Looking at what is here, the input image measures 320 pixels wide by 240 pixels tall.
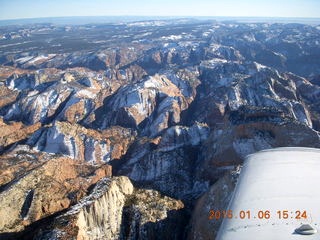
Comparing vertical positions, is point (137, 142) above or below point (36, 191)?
below

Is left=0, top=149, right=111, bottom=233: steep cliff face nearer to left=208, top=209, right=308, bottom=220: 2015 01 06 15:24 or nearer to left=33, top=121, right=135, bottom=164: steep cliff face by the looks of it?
left=33, top=121, right=135, bottom=164: steep cliff face

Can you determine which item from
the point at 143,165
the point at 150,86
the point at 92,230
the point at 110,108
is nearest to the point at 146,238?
the point at 92,230

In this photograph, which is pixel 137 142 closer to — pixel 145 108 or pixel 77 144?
pixel 77 144

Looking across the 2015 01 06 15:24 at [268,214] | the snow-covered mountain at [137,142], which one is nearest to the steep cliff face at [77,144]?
the snow-covered mountain at [137,142]
